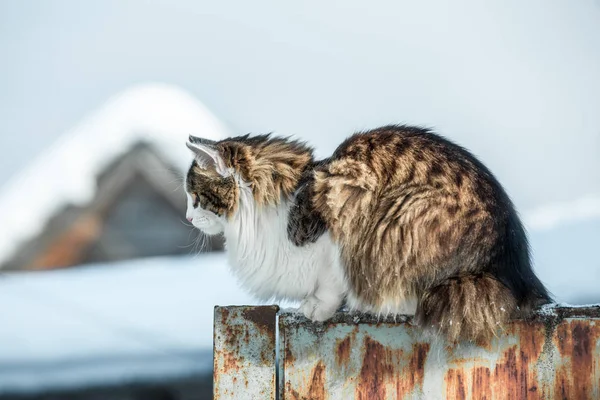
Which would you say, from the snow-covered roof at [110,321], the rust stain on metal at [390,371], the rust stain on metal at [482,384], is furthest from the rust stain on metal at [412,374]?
the snow-covered roof at [110,321]

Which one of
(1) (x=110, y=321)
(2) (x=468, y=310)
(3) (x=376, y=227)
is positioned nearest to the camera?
(2) (x=468, y=310)

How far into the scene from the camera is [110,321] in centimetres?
426

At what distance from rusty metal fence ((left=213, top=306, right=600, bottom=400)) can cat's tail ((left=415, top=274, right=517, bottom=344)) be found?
0.15ft

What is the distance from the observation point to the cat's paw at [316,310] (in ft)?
6.07

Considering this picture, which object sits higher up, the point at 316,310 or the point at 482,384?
the point at 316,310

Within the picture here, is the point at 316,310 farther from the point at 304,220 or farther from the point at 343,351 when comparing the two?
the point at 304,220

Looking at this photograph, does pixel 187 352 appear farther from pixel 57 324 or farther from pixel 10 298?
pixel 10 298

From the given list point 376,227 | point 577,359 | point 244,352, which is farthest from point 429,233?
point 244,352

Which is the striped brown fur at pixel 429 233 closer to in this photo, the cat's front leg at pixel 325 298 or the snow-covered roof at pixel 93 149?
the cat's front leg at pixel 325 298

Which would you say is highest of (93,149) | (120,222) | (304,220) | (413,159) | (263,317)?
(93,149)

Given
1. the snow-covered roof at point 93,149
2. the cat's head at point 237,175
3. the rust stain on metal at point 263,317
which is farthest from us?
the snow-covered roof at point 93,149

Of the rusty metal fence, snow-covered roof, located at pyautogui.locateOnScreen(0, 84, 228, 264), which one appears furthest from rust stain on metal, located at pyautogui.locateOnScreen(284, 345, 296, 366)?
snow-covered roof, located at pyautogui.locateOnScreen(0, 84, 228, 264)

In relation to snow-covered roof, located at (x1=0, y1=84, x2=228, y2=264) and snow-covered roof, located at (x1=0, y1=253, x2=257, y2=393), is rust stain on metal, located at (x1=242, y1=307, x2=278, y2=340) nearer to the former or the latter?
snow-covered roof, located at (x1=0, y1=253, x2=257, y2=393)

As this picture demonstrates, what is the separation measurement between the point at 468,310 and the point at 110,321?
308 centimetres
